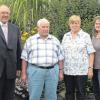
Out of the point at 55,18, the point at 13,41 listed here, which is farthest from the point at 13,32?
the point at 55,18

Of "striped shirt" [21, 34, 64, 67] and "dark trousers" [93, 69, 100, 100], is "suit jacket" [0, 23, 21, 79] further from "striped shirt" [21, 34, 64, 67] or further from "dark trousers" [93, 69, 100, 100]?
"dark trousers" [93, 69, 100, 100]

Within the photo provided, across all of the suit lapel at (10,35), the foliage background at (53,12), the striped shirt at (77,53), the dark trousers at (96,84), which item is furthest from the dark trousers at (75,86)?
the foliage background at (53,12)

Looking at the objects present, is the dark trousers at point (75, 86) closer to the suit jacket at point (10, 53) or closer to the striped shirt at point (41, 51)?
the striped shirt at point (41, 51)

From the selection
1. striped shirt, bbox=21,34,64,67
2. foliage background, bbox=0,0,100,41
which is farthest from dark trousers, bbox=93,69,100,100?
foliage background, bbox=0,0,100,41

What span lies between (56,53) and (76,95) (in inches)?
36.7

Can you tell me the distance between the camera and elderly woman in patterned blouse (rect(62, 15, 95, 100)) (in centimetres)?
729

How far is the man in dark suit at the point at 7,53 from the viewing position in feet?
22.5

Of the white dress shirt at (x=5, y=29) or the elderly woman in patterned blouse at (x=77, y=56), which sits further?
the elderly woman in patterned blouse at (x=77, y=56)

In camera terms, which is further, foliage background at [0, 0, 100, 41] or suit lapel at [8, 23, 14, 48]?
foliage background at [0, 0, 100, 41]

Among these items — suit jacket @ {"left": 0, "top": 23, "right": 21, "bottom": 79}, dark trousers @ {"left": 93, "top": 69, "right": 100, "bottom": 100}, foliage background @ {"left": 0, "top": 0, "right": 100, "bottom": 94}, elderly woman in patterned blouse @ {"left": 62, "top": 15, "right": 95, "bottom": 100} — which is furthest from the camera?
foliage background @ {"left": 0, "top": 0, "right": 100, "bottom": 94}

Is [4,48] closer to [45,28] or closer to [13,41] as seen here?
[13,41]

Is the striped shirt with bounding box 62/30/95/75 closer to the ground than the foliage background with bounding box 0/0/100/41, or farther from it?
closer to the ground

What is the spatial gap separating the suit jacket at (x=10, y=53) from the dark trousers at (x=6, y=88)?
0.11 metres

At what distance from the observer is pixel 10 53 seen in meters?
6.87
